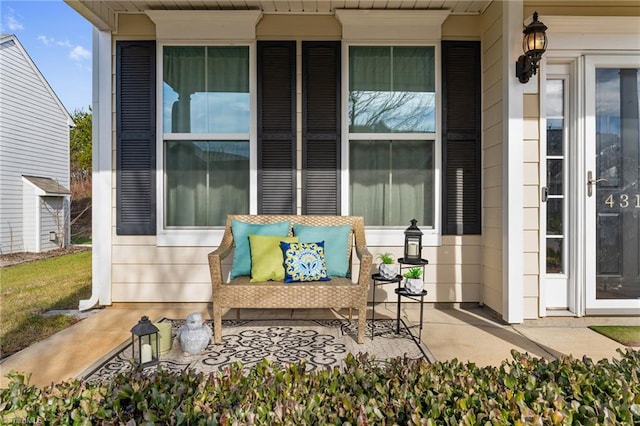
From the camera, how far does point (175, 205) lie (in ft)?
12.5

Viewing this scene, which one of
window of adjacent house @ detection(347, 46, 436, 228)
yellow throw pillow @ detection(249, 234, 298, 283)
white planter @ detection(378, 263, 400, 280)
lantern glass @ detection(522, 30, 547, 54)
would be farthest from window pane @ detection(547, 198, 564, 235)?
yellow throw pillow @ detection(249, 234, 298, 283)

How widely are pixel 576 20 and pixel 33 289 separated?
21.7 feet

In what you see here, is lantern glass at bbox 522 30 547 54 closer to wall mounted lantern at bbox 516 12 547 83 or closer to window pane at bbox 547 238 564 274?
wall mounted lantern at bbox 516 12 547 83

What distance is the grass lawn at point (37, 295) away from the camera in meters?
3.06

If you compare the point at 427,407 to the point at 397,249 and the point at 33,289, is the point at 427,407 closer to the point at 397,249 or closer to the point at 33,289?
the point at 397,249

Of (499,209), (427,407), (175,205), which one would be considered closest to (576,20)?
(499,209)

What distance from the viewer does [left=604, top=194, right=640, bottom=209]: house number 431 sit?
10.9 feet

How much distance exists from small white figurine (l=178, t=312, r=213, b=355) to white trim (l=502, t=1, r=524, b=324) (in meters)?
2.45

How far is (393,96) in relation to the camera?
12.4ft

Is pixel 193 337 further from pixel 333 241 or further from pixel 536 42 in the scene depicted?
pixel 536 42

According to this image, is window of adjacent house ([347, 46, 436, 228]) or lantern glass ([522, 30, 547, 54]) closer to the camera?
lantern glass ([522, 30, 547, 54])

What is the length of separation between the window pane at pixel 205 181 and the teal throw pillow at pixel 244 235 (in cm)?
54

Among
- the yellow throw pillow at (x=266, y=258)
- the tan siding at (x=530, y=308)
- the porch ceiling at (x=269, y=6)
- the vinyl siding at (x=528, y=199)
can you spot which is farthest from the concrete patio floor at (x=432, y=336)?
the porch ceiling at (x=269, y=6)

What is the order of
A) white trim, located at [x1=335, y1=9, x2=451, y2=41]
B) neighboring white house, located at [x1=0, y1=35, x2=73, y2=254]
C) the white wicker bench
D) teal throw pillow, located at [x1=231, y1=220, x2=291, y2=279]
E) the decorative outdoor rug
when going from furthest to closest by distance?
neighboring white house, located at [x1=0, y1=35, x2=73, y2=254] < white trim, located at [x1=335, y1=9, x2=451, y2=41] < teal throw pillow, located at [x1=231, y1=220, x2=291, y2=279] < the white wicker bench < the decorative outdoor rug
